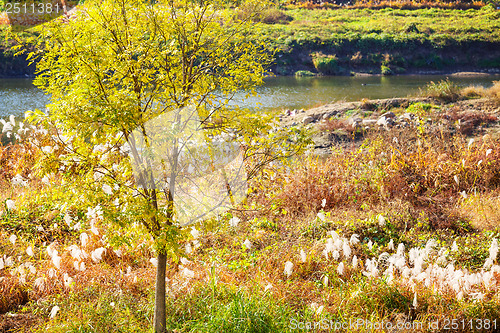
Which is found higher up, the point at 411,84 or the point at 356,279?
the point at 356,279

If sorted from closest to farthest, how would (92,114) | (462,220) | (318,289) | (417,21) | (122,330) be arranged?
(92,114) < (122,330) < (318,289) < (462,220) < (417,21)

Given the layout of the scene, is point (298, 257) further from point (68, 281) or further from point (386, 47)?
point (386, 47)

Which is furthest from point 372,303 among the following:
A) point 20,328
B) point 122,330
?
point 20,328

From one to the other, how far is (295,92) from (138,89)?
1628cm

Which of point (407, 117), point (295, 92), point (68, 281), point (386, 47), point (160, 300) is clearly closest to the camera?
point (160, 300)

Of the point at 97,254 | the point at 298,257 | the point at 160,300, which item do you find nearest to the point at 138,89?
the point at 160,300

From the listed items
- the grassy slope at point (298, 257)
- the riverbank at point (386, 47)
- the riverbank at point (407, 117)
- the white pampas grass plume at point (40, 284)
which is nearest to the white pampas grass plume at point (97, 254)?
the grassy slope at point (298, 257)

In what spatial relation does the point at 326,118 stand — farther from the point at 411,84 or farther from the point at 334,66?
the point at 334,66

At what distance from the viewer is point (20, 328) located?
9.74 feet

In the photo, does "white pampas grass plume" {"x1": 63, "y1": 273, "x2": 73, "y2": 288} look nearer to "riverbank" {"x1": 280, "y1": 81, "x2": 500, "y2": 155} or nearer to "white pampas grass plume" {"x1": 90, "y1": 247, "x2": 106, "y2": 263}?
"white pampas grass plume" {"x1": 90, "y1": 247, "x2": 106, "y2": 263}

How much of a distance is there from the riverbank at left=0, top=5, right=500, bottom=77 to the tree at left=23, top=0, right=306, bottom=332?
2353cm

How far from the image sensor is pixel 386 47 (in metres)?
29.8

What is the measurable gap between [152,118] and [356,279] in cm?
215

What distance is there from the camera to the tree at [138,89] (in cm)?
221
